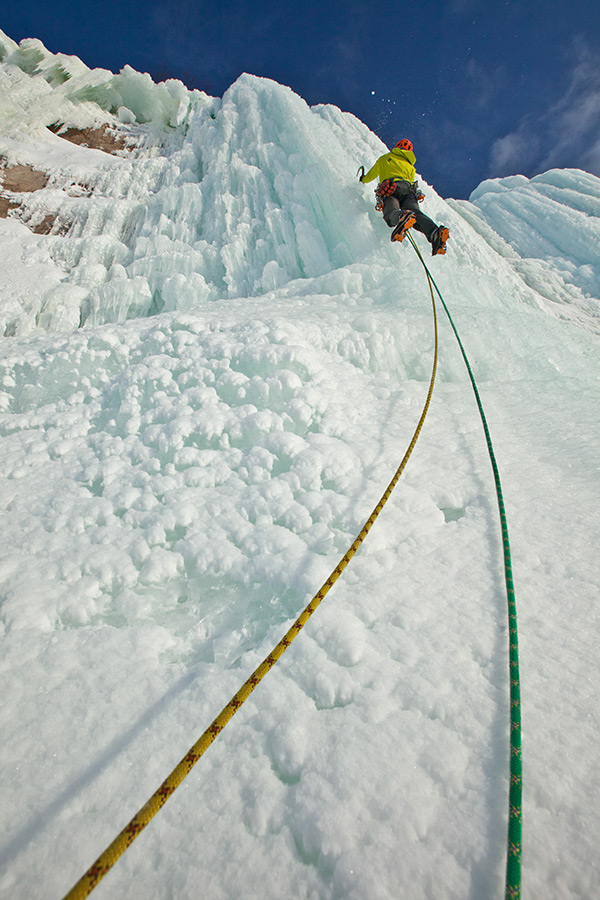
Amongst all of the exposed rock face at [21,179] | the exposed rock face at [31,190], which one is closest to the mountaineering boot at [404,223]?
the exposed rock face at [31,190]

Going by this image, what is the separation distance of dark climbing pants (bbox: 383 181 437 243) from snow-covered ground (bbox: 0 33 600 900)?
1.51 feet

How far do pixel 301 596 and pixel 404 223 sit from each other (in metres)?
5.03

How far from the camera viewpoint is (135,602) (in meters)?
1.86

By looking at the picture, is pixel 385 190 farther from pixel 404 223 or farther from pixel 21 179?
pixel 21 179

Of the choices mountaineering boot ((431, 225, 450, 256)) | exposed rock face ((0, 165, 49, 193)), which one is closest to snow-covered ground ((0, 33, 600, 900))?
mountaineering boot ((431, 225, 450, 256))

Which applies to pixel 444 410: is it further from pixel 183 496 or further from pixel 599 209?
pixel 599 209

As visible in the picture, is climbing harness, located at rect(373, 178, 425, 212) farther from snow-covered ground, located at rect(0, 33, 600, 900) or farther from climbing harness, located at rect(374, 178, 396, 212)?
snow-covered ground, located at rect(0, 33, 600, 900)

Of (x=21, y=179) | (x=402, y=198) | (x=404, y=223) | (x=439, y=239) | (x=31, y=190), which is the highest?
(x=21, y=179)

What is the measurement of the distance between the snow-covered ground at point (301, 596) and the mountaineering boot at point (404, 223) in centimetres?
42

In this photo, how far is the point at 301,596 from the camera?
1.79 metres

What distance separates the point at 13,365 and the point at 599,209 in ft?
49.4

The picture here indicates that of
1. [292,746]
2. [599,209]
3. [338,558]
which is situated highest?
[599,209]

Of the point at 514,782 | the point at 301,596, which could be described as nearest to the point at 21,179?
the point at 301,596

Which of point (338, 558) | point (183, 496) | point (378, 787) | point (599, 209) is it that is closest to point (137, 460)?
point (183, 496)
